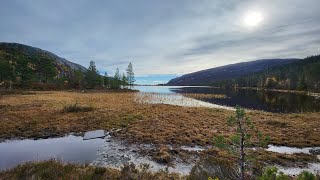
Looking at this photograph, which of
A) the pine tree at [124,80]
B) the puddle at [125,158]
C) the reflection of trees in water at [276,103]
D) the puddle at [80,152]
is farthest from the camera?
the pine tree at [124,80]

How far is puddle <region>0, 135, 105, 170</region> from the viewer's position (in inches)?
529

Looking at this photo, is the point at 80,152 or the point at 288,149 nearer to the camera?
the point at 80,152

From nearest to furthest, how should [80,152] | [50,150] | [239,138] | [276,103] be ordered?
1. [239,138]
2. [80,152]
3. [50,150]
4. [276,103]

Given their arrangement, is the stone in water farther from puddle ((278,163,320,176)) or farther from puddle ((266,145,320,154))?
puddle ((278,163,320,176))

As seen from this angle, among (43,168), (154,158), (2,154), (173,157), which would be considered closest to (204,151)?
(173,157)

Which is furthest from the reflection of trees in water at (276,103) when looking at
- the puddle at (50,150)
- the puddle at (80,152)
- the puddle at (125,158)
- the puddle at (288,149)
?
the puddle at (50,150)

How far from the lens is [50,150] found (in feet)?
50.4

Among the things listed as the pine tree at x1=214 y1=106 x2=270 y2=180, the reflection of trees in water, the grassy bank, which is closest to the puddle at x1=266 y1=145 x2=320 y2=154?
the grassy bank

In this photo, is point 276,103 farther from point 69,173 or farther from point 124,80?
point 124,80

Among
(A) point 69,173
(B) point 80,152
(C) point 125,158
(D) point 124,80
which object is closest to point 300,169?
(C) point 125,158

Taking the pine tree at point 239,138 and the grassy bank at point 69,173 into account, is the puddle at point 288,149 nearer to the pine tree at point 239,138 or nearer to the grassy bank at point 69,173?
the grassy bank at point 69,173

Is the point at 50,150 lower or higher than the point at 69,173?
lower

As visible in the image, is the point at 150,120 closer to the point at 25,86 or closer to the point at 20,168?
the point at 20,168

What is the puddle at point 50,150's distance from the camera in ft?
44.1
